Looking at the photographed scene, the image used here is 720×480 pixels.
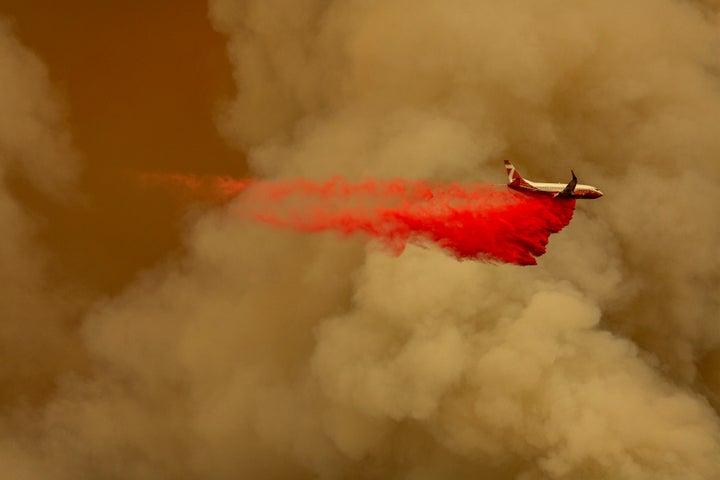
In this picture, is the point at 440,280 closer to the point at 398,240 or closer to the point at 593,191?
the point at 398,240

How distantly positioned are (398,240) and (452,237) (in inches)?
152

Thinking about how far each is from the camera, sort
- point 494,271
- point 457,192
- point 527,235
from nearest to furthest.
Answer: point 527,235 → point 457,192 → point 494,271

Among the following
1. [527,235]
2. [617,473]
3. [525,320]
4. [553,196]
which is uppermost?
[553,196]

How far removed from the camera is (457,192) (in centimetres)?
5600

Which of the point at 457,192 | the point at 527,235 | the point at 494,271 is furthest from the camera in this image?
the point at 494,271

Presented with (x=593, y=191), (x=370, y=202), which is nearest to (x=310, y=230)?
(x=370, y=202)

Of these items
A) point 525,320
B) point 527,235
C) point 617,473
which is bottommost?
point 617,473

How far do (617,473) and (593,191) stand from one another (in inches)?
813

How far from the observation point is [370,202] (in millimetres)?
56312

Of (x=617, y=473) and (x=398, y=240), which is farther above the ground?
(x=398, y=240)

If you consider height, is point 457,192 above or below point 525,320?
above

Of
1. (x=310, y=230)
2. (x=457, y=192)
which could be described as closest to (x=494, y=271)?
(x=457, y=192)

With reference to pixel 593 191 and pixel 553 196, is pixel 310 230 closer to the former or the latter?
pixel 553 196

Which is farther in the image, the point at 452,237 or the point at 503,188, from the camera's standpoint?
the point at 503,188
